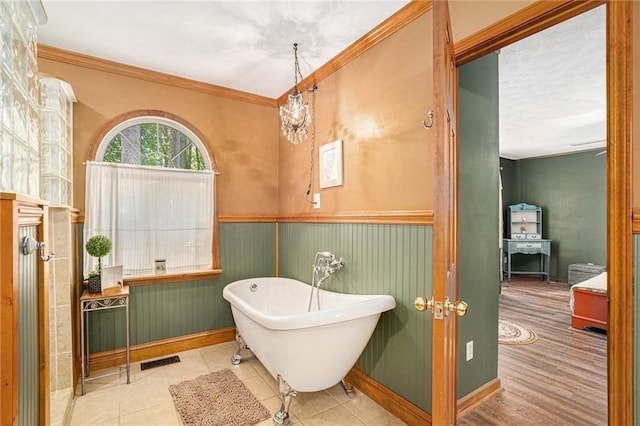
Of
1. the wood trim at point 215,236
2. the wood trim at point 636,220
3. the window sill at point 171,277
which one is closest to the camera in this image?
the wood trim at point 636,220

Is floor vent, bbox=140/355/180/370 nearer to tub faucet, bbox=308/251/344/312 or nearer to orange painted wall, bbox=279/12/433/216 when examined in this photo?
tub faucet, bbox=308/251/344/312

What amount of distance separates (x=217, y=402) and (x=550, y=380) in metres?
2.61

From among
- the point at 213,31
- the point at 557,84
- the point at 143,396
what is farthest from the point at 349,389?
the point at 557,84

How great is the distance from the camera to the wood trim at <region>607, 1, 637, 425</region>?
1.18 m

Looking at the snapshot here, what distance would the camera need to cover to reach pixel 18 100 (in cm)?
115

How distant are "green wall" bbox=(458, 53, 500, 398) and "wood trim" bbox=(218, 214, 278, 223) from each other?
217 cm

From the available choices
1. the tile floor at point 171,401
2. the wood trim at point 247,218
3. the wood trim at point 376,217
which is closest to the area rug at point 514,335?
the tile floor at point 171,401

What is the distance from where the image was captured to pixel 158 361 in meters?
2.87

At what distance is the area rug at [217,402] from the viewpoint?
6.68 feet

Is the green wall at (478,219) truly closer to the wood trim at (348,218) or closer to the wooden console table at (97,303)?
the wood trim at (348,218)

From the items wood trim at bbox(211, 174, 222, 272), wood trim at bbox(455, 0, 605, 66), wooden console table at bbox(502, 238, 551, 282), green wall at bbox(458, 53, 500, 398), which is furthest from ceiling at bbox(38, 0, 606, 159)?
wooden console table at bbox(502, 238, 551, 282)

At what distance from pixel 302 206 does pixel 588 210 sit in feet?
20.4

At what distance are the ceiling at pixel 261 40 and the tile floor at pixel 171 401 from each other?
106 inches

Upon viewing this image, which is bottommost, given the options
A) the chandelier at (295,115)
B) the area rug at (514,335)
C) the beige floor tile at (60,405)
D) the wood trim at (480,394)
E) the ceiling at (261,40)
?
→ the area rug at (514,335)
